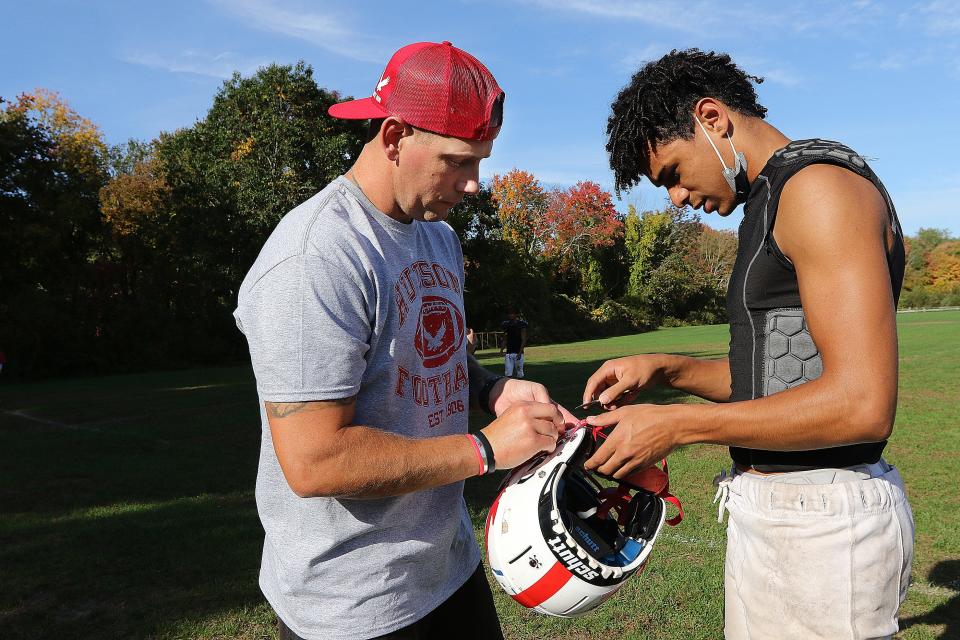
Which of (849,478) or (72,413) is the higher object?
(849,478)

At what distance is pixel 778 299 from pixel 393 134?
1375 mm

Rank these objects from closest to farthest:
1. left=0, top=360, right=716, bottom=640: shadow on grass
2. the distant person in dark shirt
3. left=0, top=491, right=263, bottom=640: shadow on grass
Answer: left=0, top=491, right=263, bottom=640: shadow on grass
left=0, top=360, right=716, bottom=640: shadow on grass
the distant person in dark shirt

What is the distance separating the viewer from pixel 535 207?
58.8 meters

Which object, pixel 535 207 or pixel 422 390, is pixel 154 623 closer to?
pixel 422 390

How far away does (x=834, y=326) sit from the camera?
2.11 metres

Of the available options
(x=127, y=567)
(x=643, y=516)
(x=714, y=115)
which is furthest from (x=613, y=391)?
(x=127, y=567)

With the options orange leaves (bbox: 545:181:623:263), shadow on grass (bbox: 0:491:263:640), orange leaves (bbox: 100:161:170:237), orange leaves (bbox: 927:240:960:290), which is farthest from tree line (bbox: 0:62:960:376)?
orange leaves (bbox: 927:240:960:290)

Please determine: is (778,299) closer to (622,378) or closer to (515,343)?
(622,378)

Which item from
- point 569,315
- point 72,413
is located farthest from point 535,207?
point 72,413

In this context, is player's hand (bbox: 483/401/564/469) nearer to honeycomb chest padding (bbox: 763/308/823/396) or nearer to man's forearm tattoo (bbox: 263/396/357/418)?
man's forearm tattoo (bbox: 263/396/357/418)

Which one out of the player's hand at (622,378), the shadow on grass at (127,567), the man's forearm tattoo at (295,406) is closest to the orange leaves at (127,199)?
the shadow on grass at (127,567)

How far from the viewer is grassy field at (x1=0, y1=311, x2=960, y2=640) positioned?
212 inches

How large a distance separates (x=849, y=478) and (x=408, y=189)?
1729 mm

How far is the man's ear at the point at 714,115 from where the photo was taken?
268 centimetres
